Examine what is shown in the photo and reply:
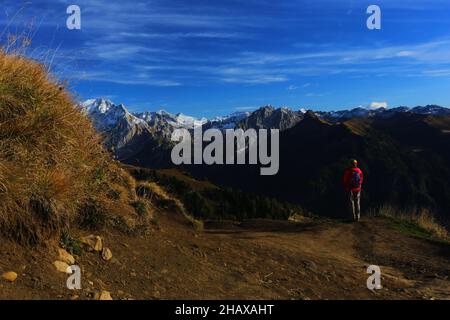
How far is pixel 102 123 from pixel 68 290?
20.6 feet

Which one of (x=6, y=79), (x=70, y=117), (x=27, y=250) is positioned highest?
(x=6, y=79)

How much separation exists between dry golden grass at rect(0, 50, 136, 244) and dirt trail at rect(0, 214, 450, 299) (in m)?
0.63

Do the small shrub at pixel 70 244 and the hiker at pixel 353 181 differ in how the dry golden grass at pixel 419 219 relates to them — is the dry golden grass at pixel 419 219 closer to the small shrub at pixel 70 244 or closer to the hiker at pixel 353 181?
the hiker at pixel 353 181

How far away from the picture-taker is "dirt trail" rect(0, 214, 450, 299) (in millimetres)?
8031

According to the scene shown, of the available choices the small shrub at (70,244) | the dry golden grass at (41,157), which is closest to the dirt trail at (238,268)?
the small shrub at (70,244)

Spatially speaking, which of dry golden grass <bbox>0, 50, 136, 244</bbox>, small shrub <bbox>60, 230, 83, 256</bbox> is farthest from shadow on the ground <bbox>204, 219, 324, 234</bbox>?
small shrub <bbox>60, 230, 83, 256</bbox>

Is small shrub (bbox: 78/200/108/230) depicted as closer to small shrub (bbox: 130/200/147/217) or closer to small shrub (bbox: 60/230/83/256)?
small shrub (bbox: 60/230/83/256)

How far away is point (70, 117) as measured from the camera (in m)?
10.4

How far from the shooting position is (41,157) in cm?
904

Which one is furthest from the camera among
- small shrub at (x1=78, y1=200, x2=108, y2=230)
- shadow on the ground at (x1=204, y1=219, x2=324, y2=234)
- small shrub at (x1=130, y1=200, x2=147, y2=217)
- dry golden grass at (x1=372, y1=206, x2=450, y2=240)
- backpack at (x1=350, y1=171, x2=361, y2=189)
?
dry golden grass at (x1=372, y1=206, x2=450, y2=240)

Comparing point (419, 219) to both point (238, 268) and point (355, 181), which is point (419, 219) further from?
point (238, 268)

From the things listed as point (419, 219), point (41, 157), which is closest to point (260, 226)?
point (419, 219)
